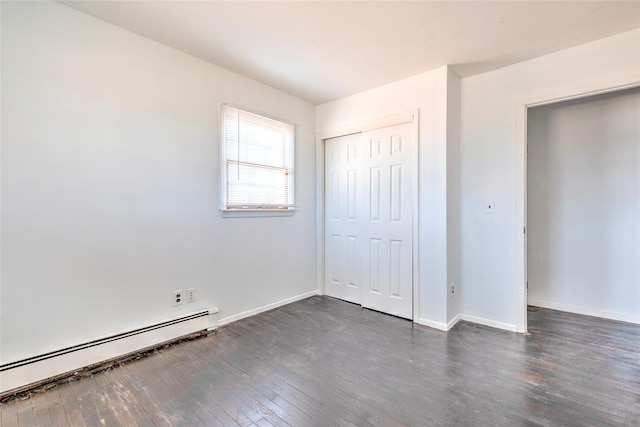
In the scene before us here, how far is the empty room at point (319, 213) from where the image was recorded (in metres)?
1.82

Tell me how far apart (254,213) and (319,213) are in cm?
100

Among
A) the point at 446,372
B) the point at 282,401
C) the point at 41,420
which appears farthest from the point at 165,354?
the point at 446,372

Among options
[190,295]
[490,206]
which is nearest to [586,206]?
[490,206]

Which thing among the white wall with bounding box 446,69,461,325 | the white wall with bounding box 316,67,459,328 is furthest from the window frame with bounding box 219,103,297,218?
the white wall with bounding box 446,69,461,325

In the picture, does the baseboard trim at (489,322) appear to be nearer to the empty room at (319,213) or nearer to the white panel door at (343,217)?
the empty room at (319,213)

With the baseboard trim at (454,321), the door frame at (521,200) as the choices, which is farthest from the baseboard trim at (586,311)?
the baseboard trim at (454,321)

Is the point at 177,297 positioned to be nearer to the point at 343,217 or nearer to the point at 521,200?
the point at 343,217

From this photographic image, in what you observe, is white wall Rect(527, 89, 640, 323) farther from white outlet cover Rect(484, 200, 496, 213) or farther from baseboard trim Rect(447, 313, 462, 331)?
baseboard trim Rect(447, 313, 462, 331)

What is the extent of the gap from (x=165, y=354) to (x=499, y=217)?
3155 mm

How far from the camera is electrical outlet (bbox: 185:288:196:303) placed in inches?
103

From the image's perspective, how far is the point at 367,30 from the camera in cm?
218

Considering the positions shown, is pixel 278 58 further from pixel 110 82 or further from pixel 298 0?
pixel 110 82

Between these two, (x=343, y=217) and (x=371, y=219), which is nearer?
(x=371, y=219)

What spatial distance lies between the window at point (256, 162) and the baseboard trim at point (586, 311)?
10.3 ft
